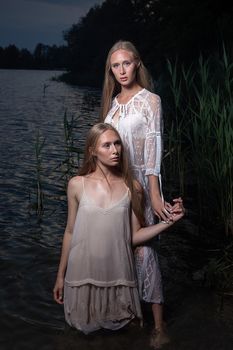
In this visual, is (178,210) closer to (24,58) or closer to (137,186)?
(137,186)

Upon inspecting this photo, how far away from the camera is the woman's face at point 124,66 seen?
3383 millimetres

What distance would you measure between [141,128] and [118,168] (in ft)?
0.99

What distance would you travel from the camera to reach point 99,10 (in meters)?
81.6

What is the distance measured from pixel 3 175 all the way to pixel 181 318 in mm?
6280

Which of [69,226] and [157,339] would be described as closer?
[69,226]

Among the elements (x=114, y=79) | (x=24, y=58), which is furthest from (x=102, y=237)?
(x=24, y=58)

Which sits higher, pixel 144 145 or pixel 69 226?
pixel 144 145

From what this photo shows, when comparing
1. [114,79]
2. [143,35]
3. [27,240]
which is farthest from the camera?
[143,35]

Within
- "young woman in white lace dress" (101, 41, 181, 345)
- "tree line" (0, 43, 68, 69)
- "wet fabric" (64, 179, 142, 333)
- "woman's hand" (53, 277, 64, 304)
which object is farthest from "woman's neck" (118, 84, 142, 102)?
"tree line" (0, 43, 68, 69)

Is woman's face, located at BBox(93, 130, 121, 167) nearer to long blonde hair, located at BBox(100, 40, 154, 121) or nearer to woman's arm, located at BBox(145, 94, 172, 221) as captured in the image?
woman's arm, located at BBox(145, 94, 172, 221)

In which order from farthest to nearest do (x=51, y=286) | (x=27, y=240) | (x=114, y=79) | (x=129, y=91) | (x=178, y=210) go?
(x=27, y=240), (x=51, y=286), (x=114, y=79), (x=129, y=91), (x=178, y=210)

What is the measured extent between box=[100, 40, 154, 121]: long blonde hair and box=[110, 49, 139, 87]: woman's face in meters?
0.03

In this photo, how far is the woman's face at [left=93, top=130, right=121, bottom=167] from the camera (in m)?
3.26

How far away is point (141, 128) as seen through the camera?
3355 mm
